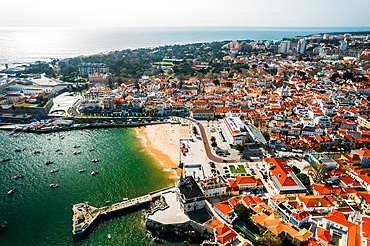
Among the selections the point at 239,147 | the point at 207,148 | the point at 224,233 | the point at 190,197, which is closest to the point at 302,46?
the point at 239,147

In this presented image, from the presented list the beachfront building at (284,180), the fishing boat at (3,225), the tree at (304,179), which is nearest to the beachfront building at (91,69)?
the fishing boat at (3,225)

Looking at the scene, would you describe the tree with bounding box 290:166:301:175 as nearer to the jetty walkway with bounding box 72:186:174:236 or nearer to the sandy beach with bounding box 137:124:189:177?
the sandy beach with bounding box 137:124:189:177

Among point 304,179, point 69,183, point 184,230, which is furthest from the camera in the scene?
point 69,183

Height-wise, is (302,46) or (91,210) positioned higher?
(302,46)

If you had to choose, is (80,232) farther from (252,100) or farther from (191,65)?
(191,65)

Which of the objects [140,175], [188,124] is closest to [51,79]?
[188,124]

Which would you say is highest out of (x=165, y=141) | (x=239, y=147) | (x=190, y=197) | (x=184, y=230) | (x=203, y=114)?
(x=203, y=114)

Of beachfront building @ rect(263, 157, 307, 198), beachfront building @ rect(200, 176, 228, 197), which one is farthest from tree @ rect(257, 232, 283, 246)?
beachfront building @ rect(263, 157, 307, 198)

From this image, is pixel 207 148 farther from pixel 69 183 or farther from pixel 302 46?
pixel 302 46
